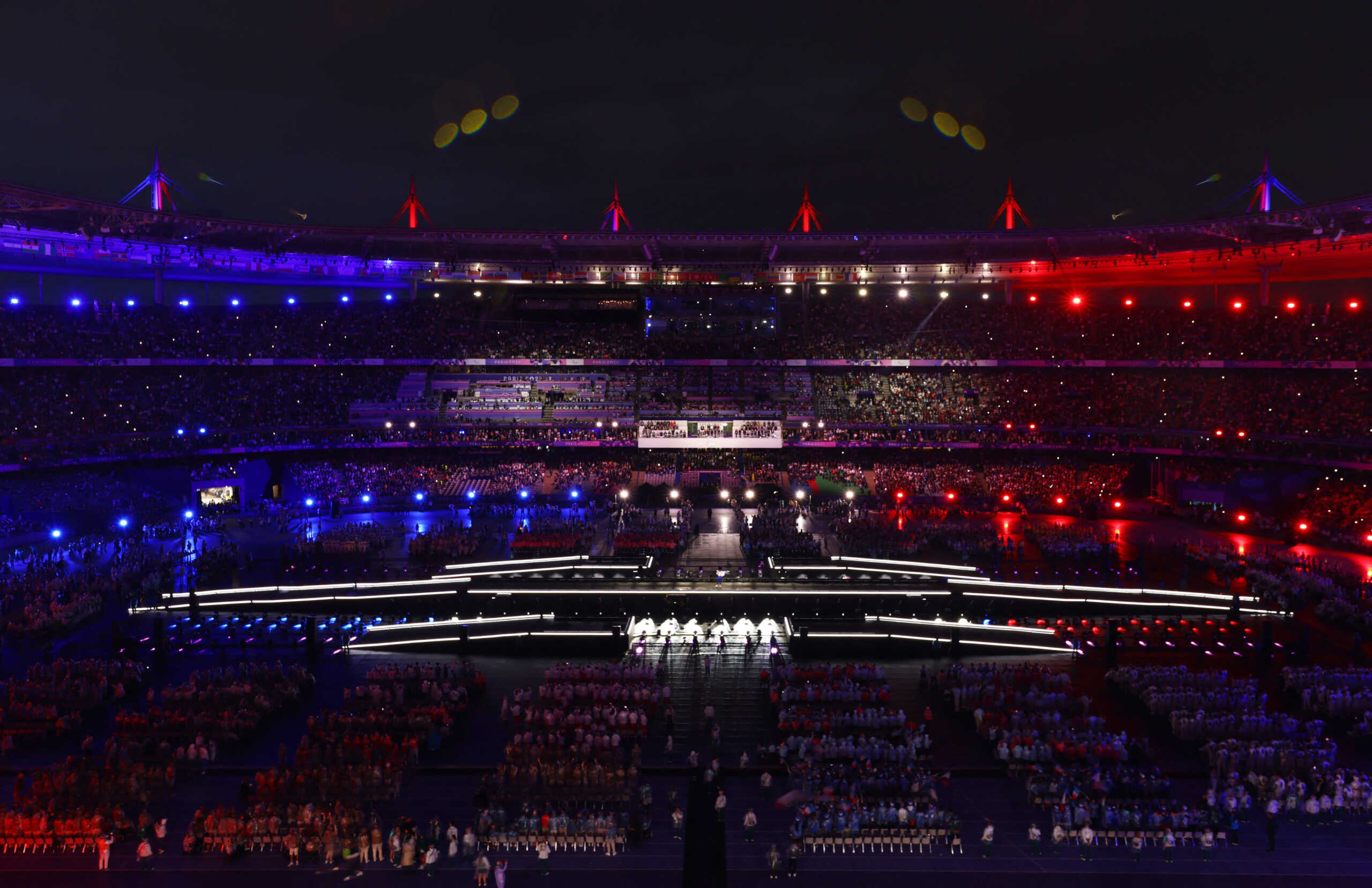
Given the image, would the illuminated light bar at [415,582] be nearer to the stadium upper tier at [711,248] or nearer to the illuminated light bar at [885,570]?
the illuminated light bar at [885,570]

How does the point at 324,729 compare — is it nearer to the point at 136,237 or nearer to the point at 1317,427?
the point at 136,237

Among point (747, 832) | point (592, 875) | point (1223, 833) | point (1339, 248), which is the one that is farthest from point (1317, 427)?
point (592, 875)

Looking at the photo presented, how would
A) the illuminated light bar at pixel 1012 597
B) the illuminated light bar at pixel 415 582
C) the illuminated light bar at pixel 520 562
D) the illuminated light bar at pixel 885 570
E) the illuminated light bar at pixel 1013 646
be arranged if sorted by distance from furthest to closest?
1. the illuminated light bar at pixel 520 562
2. the illuminated light bar at pixel 885 570
3. the illuminated light bar at pixel 415 582
4. the illuminated light bar at pixel 1012 597
5. the illuminated light bar at pixel 1013 646

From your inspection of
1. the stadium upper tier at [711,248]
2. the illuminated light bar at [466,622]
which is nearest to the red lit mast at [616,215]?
the stadium upper tier at [711,248]

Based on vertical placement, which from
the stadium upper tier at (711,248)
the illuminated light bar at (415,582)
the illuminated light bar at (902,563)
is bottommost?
the illuminated light bar at (902,563)

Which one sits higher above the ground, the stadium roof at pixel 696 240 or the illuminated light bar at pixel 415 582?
the stadium roof at pixel 696 240

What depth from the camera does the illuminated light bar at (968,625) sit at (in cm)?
2367

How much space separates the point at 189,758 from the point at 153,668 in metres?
6.13

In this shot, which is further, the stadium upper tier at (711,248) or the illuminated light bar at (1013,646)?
the stadium upper tier at (711,248)

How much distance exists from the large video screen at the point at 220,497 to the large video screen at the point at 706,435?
19.6 m

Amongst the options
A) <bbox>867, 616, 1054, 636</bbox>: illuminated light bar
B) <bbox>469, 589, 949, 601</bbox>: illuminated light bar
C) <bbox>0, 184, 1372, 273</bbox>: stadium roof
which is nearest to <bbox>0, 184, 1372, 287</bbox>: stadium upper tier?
<bbox>0, 184, 1372, 273</bbox>: stadium roof

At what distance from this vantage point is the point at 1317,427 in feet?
118

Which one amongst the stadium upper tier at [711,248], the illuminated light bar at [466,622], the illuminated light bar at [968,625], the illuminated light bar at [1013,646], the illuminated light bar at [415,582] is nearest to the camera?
the illuminated light bar at [1013,646]

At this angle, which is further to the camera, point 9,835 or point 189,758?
point 189,758
